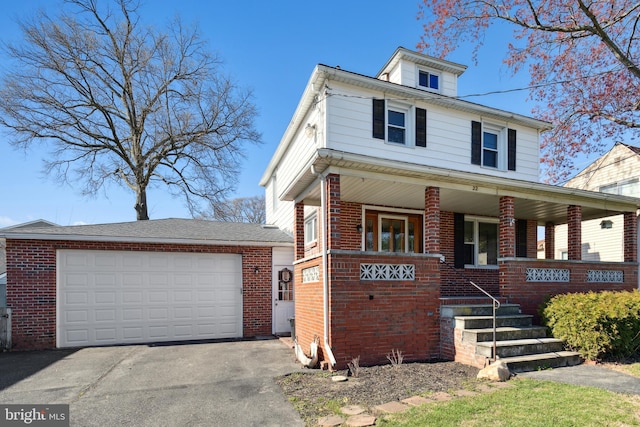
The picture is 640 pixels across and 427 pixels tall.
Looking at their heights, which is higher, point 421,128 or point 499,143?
point 421,128

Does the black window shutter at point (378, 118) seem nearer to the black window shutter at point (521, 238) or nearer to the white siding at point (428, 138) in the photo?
the white siding at point (428, 138)

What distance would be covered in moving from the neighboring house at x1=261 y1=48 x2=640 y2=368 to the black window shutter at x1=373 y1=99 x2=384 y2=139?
0.12 feet

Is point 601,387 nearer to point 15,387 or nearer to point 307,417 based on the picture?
point 307,417

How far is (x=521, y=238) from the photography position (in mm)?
10883

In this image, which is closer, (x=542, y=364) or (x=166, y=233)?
(x=542, y=364)

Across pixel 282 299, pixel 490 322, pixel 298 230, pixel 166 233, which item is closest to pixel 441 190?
pixel 490 322

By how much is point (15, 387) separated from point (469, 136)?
11540 mm

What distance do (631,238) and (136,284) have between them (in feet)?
42.4

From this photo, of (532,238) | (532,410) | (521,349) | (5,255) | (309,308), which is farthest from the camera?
(5,255)

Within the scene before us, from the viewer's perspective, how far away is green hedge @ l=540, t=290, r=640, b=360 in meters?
5.97

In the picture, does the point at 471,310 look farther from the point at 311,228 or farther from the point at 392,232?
the point at 311,228

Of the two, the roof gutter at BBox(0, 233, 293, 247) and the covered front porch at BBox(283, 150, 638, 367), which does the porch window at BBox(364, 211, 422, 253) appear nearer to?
the covered front porch at BBox(283, 150, 638, 367)

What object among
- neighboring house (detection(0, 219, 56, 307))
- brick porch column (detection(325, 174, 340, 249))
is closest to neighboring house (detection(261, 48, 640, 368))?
brick porch column (detection(325, 174, 340, 249))

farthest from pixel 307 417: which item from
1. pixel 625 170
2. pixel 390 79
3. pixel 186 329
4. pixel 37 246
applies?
pixel 625 170
